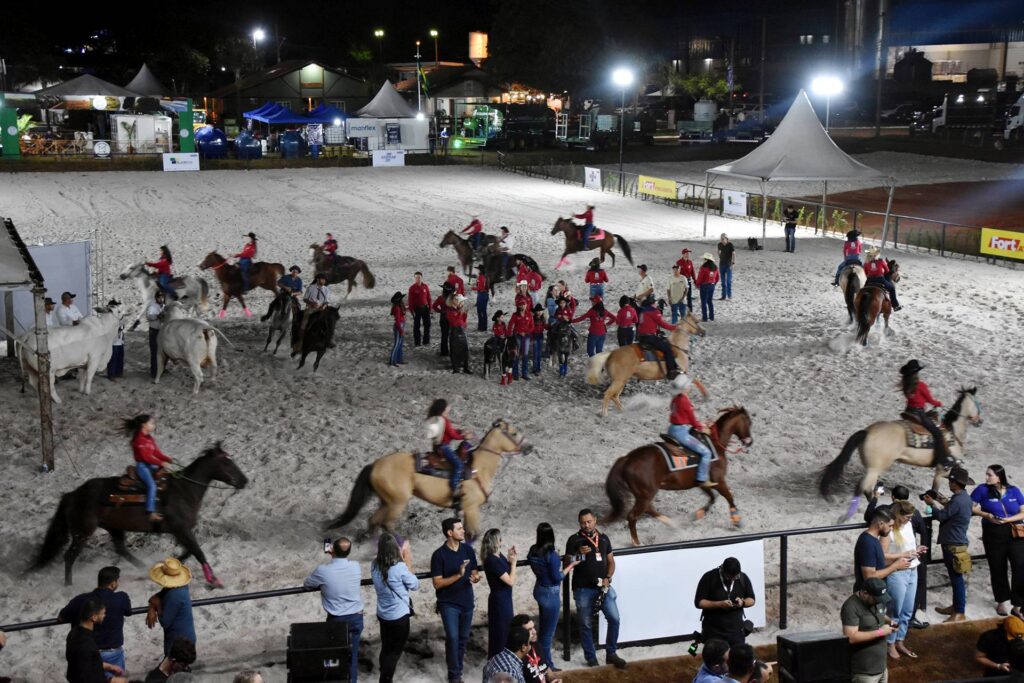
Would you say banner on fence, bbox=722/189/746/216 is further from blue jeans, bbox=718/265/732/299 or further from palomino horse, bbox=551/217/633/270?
blue jeans, bbox=718/265/732/299

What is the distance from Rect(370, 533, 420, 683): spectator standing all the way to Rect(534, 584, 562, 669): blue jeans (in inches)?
41.7

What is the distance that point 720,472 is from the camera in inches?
435

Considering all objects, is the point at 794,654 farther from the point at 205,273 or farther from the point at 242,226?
the point at 242,226

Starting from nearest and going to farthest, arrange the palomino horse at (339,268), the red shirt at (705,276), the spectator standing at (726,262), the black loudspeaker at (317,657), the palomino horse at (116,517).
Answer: the black loudspeaker at (317,657), the palomino horse at (116,517), the red shirt at (705,276), the palomino horse at (339,268), the spectator standing at (726,262)

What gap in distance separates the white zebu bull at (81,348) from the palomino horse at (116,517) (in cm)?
501

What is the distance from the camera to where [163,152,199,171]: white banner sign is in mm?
42781

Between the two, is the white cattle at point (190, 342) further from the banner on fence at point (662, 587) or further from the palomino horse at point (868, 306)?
the palomino horse at point (868, 306)

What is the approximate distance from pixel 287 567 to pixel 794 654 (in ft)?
18.0

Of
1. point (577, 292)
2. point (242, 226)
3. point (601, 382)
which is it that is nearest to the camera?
point (601, 382)

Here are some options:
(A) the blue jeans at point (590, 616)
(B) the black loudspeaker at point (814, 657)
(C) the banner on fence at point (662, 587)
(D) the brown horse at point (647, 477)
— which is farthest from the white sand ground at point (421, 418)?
(B) the black loudspeaker at point (814, 657)

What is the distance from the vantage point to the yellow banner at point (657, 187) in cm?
3600

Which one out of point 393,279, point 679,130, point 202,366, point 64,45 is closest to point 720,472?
point 202,366

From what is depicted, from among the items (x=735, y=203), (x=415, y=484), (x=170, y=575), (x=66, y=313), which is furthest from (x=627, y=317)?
(x=735, y=203)

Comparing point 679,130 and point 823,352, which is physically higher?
point 679,130
